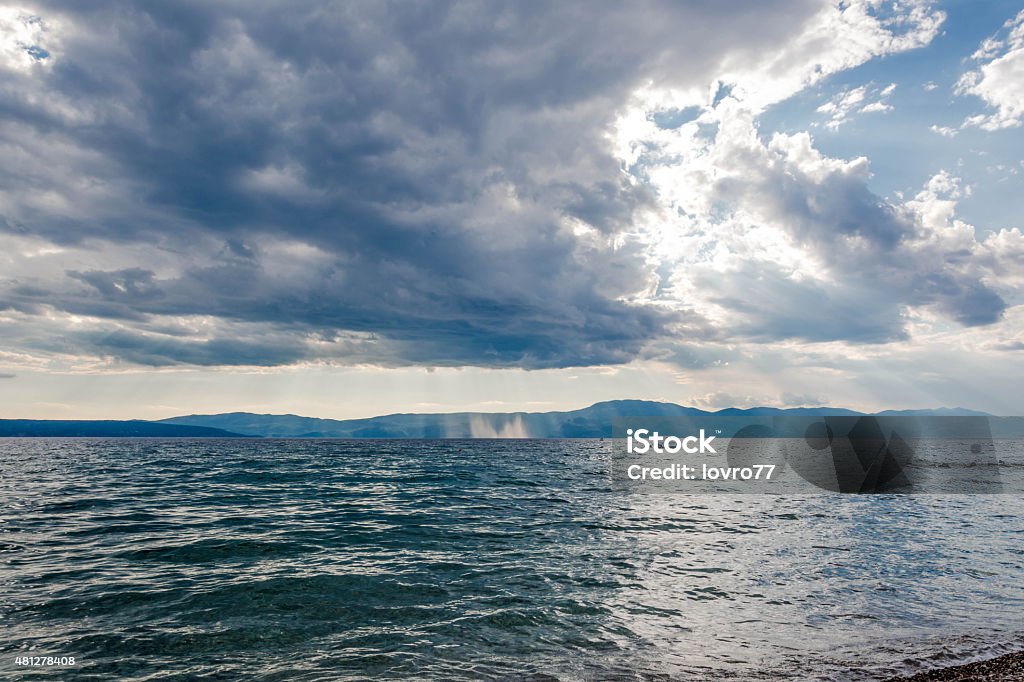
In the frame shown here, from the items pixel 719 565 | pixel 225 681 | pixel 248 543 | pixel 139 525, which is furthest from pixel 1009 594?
pixel 139 525

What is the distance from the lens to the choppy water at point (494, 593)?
1372cm

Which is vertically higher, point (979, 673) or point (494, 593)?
point (979, 673)

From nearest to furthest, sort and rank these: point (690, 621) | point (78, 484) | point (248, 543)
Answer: point (690, 621), point (248, 543), point (78, 484)

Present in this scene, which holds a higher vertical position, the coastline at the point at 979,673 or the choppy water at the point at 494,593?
the coastline at the point at 979,673

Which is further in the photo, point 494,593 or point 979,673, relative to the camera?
point 494,593

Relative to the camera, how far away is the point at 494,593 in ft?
62.3

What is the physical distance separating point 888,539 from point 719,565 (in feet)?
44.6

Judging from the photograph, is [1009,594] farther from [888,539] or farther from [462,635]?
[462,635]

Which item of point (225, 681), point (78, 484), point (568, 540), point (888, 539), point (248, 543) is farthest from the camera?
point (78, 484)

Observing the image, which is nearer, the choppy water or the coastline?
the coastline

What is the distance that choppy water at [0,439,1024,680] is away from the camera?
13719mm

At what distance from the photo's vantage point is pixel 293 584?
19672 mm

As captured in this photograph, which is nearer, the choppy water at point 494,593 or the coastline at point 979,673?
the coastline at point 979,673

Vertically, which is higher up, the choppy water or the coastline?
the coastline
